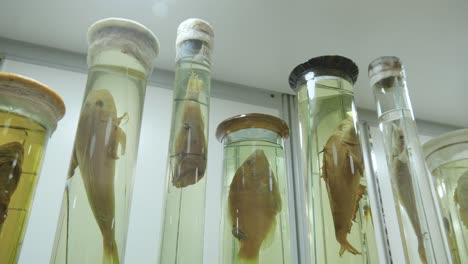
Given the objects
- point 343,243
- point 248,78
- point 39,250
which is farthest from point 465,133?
point 39,250

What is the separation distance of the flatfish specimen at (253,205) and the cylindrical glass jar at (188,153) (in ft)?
0.24

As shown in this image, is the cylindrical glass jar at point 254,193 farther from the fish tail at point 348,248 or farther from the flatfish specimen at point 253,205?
the fish tail at point 348,248

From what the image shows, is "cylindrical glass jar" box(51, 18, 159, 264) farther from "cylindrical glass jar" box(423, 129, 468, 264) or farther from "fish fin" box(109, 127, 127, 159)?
"cylindrical glass jar" box(423, 129, 468, 264)

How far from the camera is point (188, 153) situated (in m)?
0.59

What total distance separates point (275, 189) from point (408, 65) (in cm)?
84

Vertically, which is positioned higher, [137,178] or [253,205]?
[137,178]

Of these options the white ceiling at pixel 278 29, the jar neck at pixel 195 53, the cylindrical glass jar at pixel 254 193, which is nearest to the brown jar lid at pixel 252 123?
the cylindrical glass jar at pixel 254 193

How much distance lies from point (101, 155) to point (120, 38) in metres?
0.20

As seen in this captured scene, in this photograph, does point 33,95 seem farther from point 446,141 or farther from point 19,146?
point 446,141

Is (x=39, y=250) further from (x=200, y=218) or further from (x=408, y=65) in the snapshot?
(x=408, y=65)

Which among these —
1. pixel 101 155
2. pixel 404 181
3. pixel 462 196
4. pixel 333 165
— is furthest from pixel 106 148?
pixel 462 196

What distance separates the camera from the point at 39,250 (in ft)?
2.77

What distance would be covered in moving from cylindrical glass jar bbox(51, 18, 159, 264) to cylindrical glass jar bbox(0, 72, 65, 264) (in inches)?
3.2

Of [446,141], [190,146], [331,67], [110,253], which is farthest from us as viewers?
[446,141]
